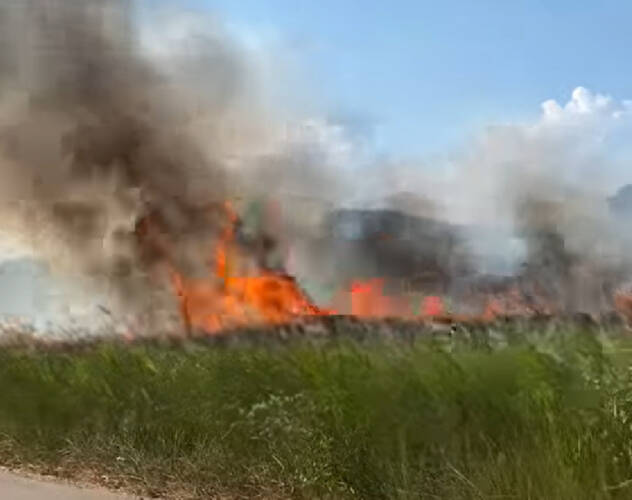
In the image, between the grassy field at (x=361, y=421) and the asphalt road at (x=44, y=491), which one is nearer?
the grassy field at (x=361, y=421)

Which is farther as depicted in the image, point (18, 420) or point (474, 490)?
point (18, 420)

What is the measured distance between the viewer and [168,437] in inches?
400

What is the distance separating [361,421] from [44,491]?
347 centimetres

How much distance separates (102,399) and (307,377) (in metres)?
3.23

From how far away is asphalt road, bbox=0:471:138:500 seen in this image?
9.45 meters

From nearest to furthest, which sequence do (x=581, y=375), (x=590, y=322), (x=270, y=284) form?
(x=581, y=375)
(x=590, y=322)
(x=270, y=284)

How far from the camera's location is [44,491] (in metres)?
9.89

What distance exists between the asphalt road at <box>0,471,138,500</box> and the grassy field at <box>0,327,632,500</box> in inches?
12.4

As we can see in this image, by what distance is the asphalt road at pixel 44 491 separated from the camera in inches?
372

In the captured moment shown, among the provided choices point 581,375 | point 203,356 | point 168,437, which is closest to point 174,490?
point 168,437

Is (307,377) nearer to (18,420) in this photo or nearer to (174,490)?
(174,490)

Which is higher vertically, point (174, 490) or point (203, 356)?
point (203, 356)

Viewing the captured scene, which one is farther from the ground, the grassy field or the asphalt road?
the grassy field

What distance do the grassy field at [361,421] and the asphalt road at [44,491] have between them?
0.31 metres
